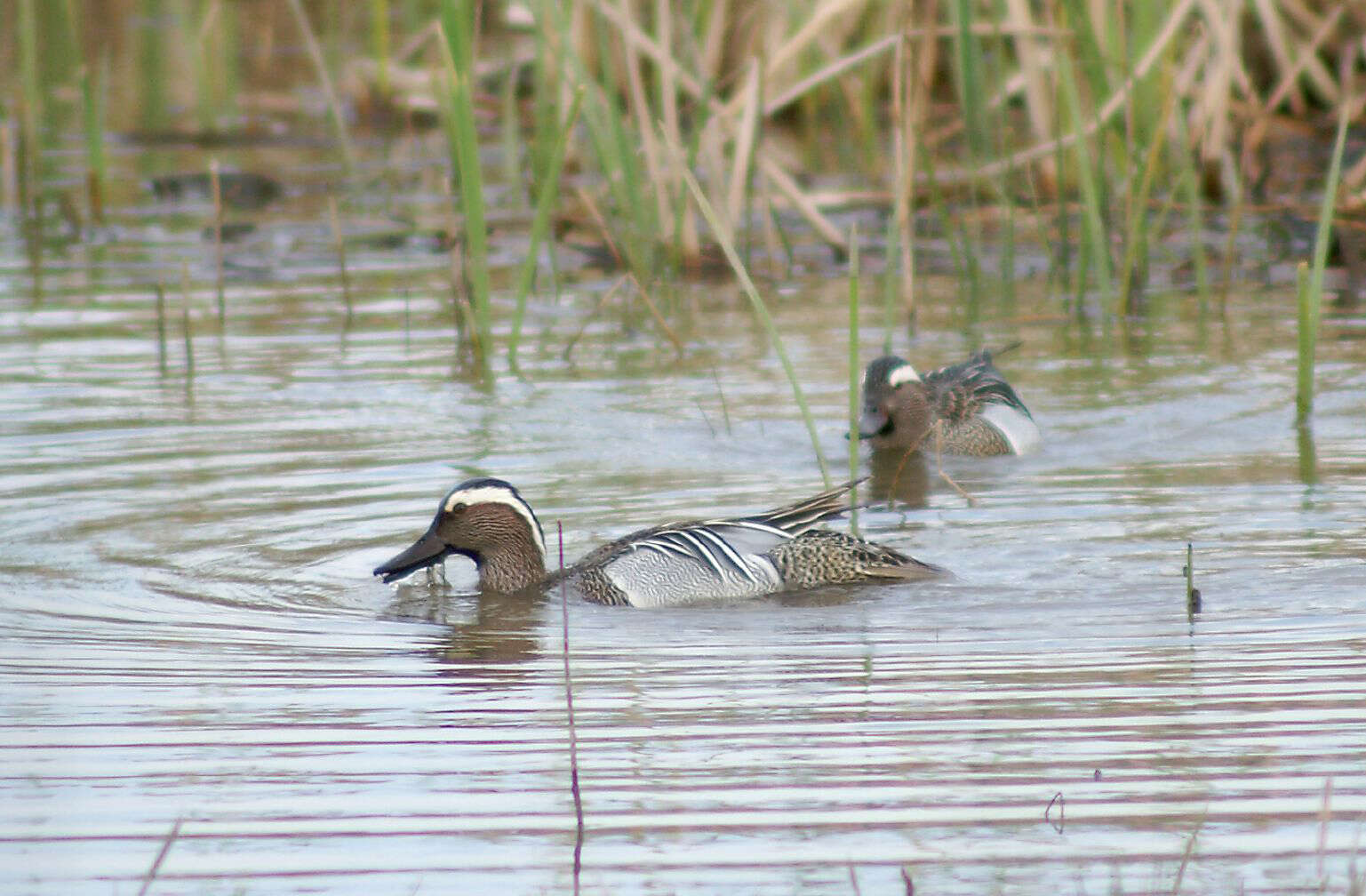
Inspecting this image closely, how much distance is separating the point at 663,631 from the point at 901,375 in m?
3.66

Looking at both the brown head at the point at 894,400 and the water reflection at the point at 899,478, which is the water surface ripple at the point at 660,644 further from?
the brown head at the point at 894,400

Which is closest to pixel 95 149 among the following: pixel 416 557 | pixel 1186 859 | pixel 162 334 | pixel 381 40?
pixel 381 40

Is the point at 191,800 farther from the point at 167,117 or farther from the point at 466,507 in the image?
the point at 167,117

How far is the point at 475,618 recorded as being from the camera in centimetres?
691

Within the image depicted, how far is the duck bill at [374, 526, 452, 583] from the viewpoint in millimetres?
6926

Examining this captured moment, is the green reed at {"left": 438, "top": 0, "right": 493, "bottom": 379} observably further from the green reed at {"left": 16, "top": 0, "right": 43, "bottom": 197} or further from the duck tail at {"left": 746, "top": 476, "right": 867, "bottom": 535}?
the green reed at {"left": 16, "top": 0, "right": 43, "bottom": 197}

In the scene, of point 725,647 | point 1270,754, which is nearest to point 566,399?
point 725,647

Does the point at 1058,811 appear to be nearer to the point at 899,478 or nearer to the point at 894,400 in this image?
the point at 899,478

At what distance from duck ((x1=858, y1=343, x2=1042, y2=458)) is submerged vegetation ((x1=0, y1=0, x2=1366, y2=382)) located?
80 centimetres

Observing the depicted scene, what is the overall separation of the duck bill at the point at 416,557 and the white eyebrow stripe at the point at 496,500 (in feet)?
0.38

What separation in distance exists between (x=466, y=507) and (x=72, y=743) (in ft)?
7.53

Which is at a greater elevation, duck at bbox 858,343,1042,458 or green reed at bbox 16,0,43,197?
green reed at bbox 16,0,43,197

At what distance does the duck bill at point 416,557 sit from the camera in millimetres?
6926

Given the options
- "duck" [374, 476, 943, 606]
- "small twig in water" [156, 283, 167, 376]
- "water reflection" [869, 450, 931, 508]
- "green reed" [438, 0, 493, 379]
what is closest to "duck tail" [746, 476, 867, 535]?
"duck" [374, 476, 943, 606]
